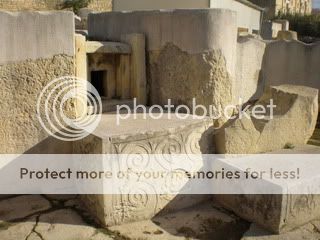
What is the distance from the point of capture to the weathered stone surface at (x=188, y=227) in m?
4.16

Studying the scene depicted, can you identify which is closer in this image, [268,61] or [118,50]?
[118,50]

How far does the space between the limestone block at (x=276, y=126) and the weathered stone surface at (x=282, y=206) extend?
349mm

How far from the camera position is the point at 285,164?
4.62m

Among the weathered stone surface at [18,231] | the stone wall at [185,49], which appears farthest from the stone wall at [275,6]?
the weathered stone surface at [18,231]

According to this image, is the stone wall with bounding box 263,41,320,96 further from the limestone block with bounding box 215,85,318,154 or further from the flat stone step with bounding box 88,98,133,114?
the flat stone step with bounding box 88,98,133,114

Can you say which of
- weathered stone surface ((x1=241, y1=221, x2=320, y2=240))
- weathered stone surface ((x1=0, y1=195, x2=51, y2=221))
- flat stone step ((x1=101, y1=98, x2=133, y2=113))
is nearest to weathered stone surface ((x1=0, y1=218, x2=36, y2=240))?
weathered stone surface ((x1=0, y1=195, x2=51, y2=221))

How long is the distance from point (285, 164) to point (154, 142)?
62.7 inches

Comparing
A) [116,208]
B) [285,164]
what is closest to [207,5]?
[285,164]

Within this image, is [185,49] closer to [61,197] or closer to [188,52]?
[188,52]

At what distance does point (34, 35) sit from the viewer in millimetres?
4496

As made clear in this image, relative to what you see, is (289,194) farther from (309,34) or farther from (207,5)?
(309,34)

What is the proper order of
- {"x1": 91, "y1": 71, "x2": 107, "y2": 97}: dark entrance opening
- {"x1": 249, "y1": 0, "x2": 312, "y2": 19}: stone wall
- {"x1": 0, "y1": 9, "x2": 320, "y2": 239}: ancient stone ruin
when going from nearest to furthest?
{"x1": 0, "y1": 9, "x2": 320, "y2": 239}: ancient stone ruin < {"x1": 91, "y1": 71, "x2": 107, "y2": 97}: dark entrance opening < {"x1": 249, "y1": 0, "x2": 312, "y2": 19}: stone wall

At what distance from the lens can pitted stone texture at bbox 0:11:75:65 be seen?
4336mm

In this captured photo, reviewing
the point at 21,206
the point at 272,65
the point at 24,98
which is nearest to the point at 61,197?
the point at 21,206
